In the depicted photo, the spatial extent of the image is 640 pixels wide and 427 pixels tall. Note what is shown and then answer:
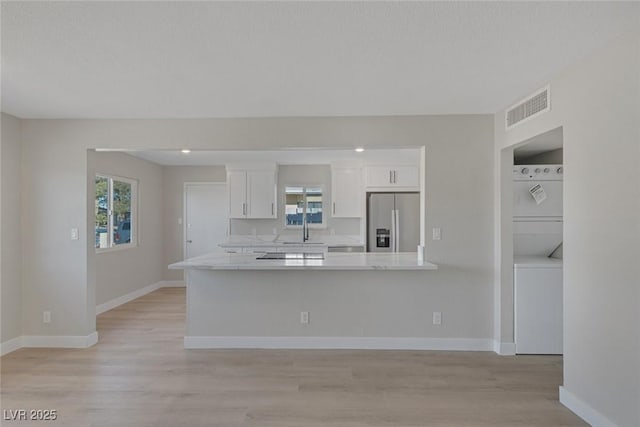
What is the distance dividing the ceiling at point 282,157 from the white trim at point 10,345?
2.77 meters

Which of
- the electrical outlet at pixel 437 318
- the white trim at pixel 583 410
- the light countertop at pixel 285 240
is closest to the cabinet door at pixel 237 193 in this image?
the light countertop at pixel 285 240

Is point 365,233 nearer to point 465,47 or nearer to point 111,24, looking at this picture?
point 465,47

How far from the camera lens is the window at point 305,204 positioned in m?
6.30

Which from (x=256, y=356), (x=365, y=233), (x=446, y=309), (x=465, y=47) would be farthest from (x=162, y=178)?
(x=465, y=47)

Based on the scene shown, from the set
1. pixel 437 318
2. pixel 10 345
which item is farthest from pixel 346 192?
pixel 10 345

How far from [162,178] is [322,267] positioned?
4486 mm

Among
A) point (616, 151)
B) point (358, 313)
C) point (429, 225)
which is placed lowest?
point (358, 313)

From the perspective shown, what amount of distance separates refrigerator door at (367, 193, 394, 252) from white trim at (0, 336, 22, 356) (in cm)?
430

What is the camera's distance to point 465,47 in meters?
2.05

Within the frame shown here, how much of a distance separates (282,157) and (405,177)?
1.96 meters

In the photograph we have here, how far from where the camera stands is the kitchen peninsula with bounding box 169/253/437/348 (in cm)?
354

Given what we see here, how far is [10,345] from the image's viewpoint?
3.45m

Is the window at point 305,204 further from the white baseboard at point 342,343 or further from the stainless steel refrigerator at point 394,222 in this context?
the white baseboard at point 342,343

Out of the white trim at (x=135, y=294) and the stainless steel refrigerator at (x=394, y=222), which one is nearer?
the white trim at (x=135, y=294)
